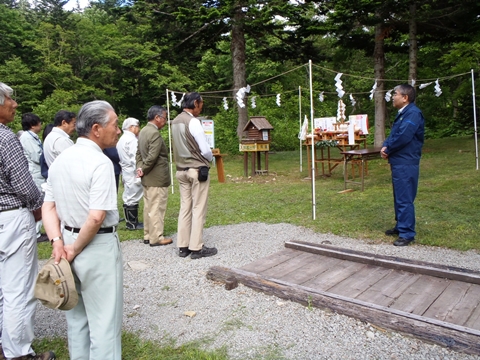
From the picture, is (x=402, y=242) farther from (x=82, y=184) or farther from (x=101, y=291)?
(x=82, y=184)

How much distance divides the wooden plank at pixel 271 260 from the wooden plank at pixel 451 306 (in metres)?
1.69

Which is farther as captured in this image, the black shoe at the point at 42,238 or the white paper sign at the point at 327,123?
the white paper sign at the point at 327,123

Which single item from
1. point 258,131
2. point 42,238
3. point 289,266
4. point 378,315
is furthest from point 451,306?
point 258,131

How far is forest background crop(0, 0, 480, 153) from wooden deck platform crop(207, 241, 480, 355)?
6787 millimetres

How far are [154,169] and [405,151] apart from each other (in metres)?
3.38

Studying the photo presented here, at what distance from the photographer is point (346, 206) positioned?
24.2ft

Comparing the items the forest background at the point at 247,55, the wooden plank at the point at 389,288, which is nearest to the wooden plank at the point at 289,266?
the wooden plank at the point at 389,288

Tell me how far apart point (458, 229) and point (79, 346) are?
17.2 feet

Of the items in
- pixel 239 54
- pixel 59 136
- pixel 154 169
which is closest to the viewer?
pixel 59 136

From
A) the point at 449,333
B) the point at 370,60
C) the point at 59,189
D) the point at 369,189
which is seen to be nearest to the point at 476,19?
the point at 369,189

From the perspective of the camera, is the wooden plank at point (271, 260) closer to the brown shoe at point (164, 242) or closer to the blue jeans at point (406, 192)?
the blue jeans at point (406, 192)

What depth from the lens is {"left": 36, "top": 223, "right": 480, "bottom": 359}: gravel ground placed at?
8.96ft

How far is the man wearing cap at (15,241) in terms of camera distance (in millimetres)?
2572

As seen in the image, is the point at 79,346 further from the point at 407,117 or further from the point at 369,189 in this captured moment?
the point at 369,189
